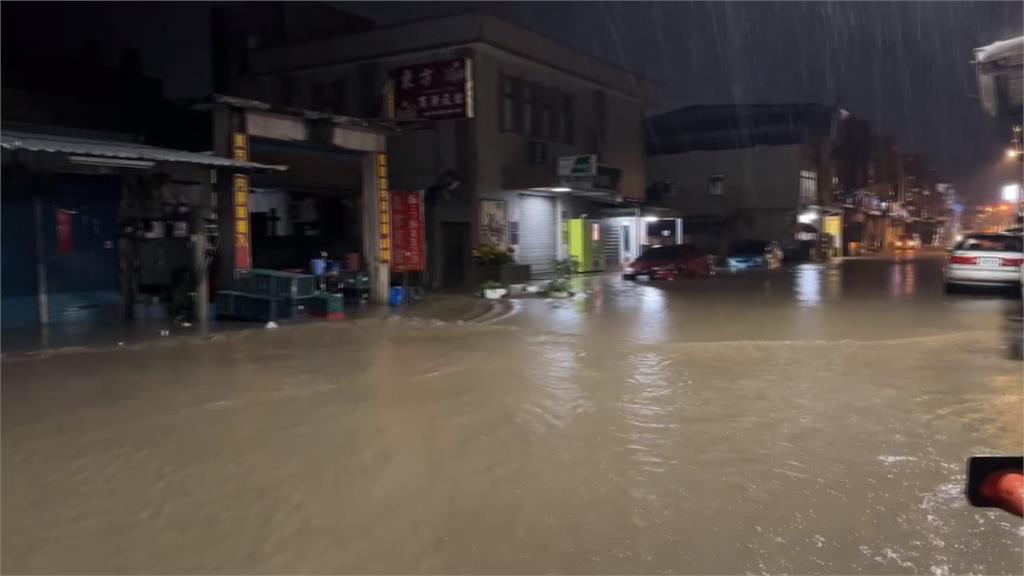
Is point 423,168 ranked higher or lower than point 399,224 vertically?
higher

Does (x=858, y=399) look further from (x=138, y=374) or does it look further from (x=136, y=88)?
(x=136, y=88)

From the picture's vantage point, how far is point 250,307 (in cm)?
1474

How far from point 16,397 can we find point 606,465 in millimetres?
6344

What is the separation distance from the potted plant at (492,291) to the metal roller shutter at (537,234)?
664 centimetres

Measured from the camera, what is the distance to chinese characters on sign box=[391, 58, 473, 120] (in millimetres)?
22062

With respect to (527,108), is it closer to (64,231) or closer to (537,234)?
(537,234)

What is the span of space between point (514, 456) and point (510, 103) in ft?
70.5

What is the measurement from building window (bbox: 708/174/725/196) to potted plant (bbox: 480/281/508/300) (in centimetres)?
2883

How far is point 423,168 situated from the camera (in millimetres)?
25391

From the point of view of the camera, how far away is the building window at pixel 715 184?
46.1 metres

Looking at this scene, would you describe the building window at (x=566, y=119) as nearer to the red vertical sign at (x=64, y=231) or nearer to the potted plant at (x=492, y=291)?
the potted plant at (x=492, y=291)

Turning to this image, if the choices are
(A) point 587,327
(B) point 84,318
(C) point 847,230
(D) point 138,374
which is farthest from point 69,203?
(C) point 847,230

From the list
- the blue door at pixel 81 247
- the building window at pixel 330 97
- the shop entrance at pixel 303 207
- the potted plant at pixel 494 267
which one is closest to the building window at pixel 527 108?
the building window at pixel 330 97

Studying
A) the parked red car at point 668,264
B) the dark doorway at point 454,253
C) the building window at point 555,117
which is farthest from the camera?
the building window at point 555,117
